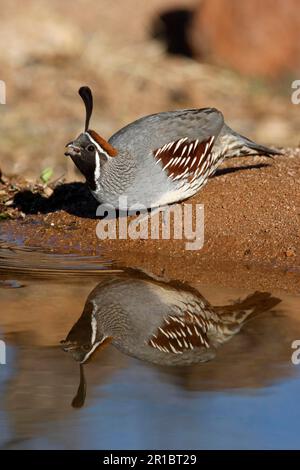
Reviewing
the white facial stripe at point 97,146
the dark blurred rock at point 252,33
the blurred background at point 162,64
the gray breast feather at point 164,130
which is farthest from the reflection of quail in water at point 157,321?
the dark blurred rock at point 252,33

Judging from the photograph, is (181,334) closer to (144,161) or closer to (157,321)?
(157,321)

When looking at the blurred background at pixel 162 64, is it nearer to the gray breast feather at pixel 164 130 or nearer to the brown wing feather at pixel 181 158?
the gray breast feather at pixel 164 130

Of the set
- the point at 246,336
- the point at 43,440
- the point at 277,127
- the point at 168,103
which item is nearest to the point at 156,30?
the point at 168,103

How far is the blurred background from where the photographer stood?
14.6 meters

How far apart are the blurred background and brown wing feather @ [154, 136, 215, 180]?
19.9 feet

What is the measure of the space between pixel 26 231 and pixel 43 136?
213 inches

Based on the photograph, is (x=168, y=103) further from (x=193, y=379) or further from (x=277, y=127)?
(x=193, y=379)

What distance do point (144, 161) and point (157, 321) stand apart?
81.3 inches

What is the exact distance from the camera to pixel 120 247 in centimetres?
775

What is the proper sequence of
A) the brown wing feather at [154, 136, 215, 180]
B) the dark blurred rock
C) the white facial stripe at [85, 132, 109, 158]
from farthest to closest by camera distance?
the dark blurred rock → the brown wing feather at [154, 136, 215, 180] → the white facial stripe at [85, 132, 109, 158]

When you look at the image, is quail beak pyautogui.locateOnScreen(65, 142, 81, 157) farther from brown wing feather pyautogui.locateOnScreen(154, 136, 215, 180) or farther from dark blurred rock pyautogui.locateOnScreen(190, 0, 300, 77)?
dark blurred rock pyautogui.locateOnScreen(190, 0, 300, 77)

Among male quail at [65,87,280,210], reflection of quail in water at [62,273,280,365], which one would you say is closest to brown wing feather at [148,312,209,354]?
reflection of quail in water at [62,273,280,365]

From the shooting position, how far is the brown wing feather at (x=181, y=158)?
7.81 meters

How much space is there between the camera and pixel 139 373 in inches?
204
